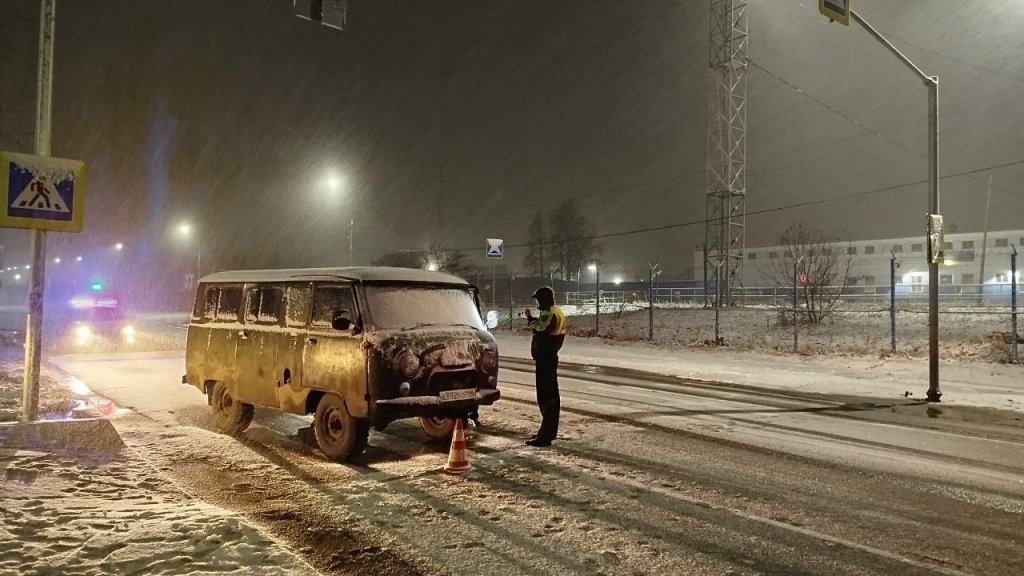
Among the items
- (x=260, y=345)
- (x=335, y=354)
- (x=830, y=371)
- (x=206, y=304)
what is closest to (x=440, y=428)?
(x=335, y=354)

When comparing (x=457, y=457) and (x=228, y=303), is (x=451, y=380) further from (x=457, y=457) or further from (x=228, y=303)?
(x=228, y=303)

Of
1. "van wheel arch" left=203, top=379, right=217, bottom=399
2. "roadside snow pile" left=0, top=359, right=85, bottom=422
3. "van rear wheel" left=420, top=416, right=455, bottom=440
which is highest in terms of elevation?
"van wheel arch" left=203, top=379, right=217, bottom=399

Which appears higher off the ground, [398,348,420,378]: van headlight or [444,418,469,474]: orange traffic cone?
[398,348,420,378]: van headlight

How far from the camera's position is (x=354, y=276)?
7.25m

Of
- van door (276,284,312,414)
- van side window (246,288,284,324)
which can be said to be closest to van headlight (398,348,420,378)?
van door (276,284,312,414)

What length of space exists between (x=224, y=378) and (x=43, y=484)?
2.92 m

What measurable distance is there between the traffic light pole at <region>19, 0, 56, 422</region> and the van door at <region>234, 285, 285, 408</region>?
2.66 meters

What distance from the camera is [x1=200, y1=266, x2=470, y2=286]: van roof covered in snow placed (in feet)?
24.0

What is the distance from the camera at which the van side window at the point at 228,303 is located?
8.54 meters

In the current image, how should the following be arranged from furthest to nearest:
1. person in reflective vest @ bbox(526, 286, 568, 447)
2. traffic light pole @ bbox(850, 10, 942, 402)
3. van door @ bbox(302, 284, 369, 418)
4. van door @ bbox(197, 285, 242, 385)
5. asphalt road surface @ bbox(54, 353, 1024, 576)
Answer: traffic light pole @ bbox(850, 10, 942, 402) → van door @ bbox(197, 285, 242, 385) → person in reflective vest @ bbox(526, 286, 568, 447) → van door @ bbox(302, 284, 369, 418) → asphalt road surface @ bbox(54, 353, 1024, 576)

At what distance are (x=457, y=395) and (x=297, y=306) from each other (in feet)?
7.06

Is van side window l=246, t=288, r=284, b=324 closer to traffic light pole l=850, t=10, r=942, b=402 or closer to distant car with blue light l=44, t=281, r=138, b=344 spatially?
traffic light pole l=850, t=10, r=942, b=402

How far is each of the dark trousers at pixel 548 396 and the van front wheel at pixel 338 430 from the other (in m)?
2.01

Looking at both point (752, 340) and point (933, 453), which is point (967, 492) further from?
point (752, 340)
